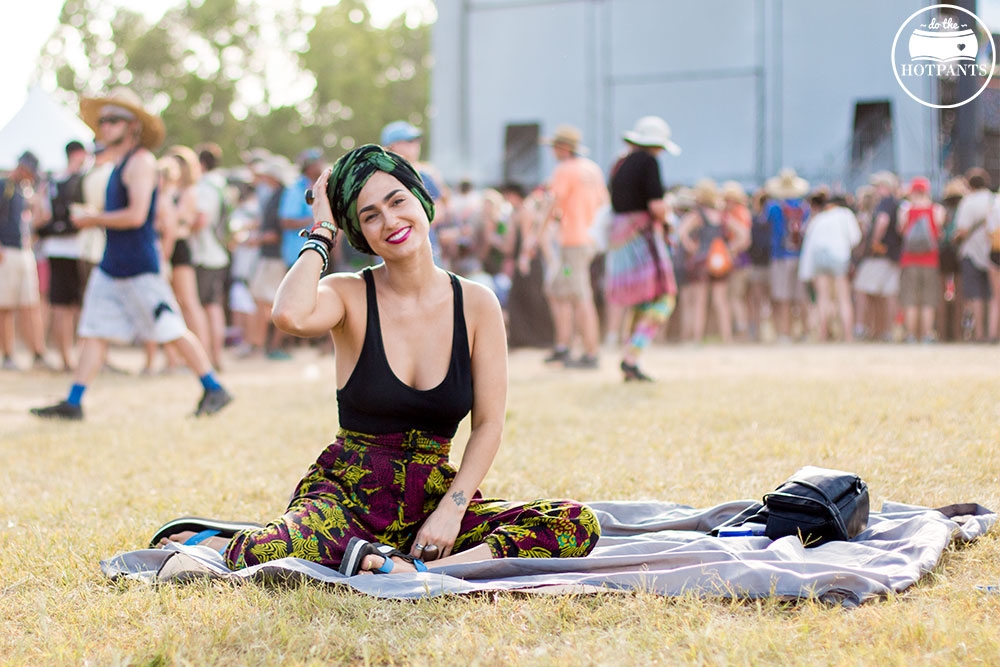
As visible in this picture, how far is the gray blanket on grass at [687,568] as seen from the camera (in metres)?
3.14

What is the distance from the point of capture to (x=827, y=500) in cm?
371

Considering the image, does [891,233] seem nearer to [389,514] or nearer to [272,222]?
[272,222]

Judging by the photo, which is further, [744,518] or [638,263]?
[638,263]

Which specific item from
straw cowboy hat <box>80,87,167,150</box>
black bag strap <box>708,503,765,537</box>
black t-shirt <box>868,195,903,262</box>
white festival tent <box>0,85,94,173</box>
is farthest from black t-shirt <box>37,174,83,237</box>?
black t-shirt <box>868,195,903,262</box>

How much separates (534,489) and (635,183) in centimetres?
447

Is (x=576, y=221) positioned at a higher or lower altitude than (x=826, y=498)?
higher

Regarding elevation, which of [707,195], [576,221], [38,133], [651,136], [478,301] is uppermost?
[38,133]

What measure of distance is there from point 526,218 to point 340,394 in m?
10.0

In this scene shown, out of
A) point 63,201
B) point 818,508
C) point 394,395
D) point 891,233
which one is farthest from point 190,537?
point 891,233

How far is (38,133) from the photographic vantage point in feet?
55.1

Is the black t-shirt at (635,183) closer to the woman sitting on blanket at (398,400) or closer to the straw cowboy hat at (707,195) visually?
the woman sitting on blanket at (398,400)

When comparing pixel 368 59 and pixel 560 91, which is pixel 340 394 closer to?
pixel 560 91

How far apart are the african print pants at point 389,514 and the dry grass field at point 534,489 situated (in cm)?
22

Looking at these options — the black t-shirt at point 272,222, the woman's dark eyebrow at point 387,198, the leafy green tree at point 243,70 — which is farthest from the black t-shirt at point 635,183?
the leafy green tree at point 243,70
